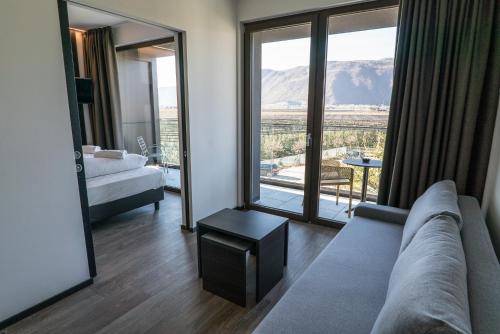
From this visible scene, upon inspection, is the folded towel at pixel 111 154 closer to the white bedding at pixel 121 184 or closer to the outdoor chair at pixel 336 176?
the white bedding at pixel 121 184

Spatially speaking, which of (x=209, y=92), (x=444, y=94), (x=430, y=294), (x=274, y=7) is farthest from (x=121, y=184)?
(x=444, y=94)

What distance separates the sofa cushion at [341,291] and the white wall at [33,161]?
1.72 metres

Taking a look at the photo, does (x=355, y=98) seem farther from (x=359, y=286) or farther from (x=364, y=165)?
(x=359, y=286)

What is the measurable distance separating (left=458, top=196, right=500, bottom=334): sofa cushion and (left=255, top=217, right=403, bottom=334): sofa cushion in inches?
17.5

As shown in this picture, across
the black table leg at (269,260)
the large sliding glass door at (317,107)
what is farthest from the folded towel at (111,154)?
the black table leg at (269,260)

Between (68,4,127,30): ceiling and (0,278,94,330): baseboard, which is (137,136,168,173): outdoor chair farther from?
(0,278,94,330): baseboard

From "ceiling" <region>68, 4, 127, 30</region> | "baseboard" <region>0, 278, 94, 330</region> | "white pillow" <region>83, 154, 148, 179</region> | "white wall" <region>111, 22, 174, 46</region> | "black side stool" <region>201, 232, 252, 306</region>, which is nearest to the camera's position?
"baseboard" <region>0, 278, 94, 330</region>

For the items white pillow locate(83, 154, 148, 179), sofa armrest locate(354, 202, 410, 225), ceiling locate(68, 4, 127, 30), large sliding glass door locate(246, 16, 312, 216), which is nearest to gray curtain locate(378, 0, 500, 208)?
sofa armrest locate(354, 202, 410, 225)

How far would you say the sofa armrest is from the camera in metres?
2.50

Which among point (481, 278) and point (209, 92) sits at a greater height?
point (209, 92)

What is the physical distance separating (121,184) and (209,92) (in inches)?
61.6

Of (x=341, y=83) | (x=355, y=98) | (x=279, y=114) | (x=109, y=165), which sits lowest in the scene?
(x=109, y=165)

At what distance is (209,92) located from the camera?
3.39 metres

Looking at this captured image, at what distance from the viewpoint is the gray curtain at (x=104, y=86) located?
5012 millimetres
